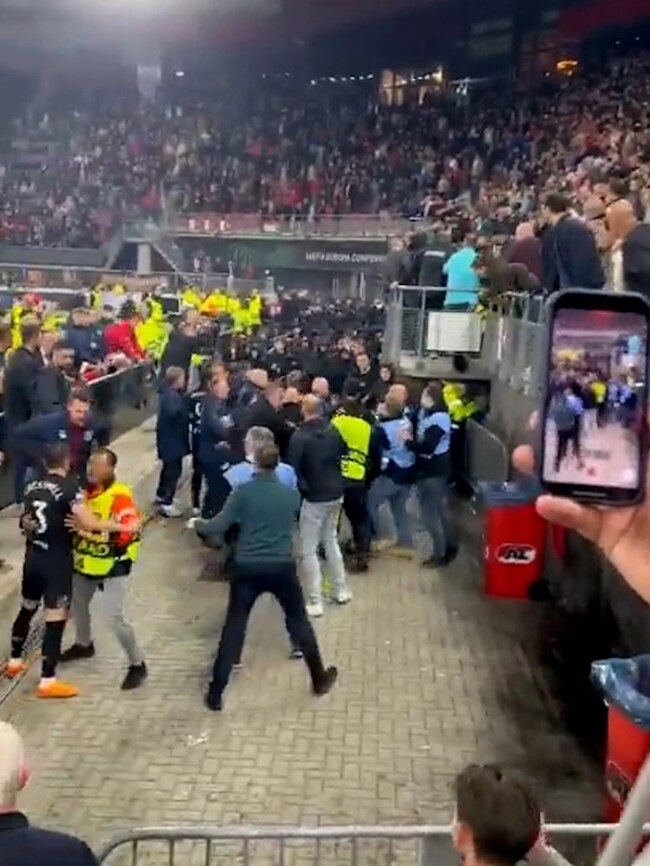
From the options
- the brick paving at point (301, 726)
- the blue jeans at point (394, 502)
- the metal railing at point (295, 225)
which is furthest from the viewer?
the metal railing at point (295, 225)

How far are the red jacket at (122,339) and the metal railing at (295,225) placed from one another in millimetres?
12026

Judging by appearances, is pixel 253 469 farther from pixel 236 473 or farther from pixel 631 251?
pixel 631 251

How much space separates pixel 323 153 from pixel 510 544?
30.7 m

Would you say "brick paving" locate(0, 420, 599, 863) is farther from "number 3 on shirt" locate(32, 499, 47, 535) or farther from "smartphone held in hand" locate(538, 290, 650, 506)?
"smartphone held in hand" locate(538, 290, 650, 506)

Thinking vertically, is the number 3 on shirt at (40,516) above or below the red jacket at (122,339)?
below

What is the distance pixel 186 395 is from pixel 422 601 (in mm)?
4088

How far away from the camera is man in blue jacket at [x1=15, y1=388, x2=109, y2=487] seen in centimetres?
1002

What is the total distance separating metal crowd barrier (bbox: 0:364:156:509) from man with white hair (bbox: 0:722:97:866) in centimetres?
1017

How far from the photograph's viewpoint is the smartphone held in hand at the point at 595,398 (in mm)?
1664

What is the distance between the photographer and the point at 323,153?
1538 inches

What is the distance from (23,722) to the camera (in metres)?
7.19

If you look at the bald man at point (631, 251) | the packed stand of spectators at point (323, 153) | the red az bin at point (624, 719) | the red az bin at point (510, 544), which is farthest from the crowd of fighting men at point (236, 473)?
the packed stand of spectators at point (323, 153)

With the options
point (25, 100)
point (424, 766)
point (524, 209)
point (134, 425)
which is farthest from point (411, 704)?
point (25, 100)

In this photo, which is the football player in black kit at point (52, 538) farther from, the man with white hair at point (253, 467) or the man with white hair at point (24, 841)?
the man with white hair at point (24, 841)
